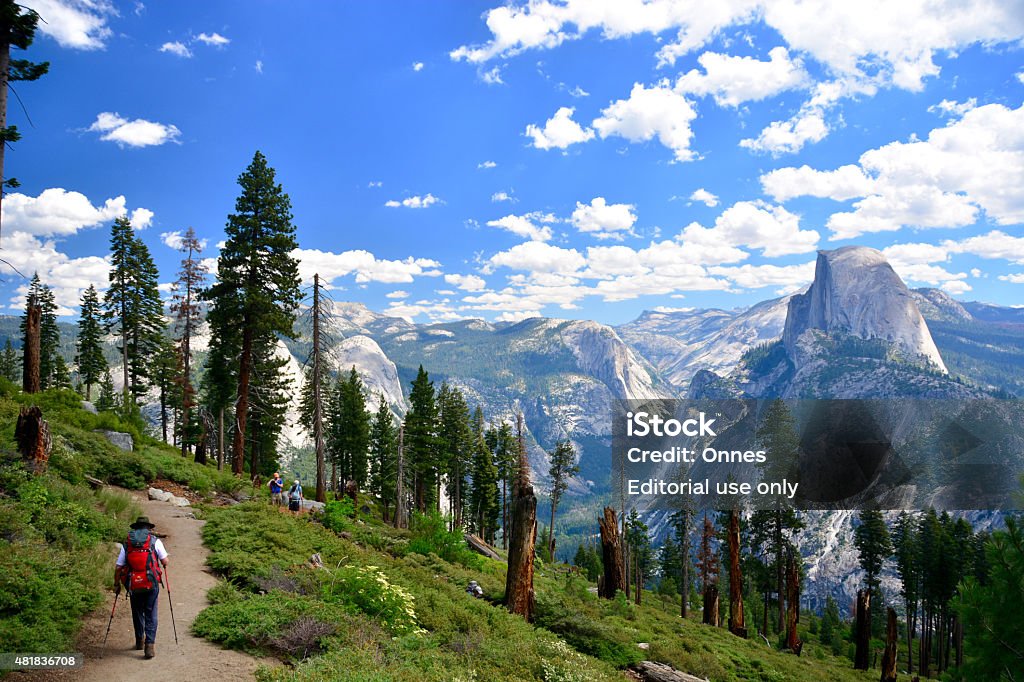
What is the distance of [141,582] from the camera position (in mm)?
8227

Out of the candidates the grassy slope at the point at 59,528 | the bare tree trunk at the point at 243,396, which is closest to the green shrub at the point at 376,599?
the grassy slope at the point at 59,528

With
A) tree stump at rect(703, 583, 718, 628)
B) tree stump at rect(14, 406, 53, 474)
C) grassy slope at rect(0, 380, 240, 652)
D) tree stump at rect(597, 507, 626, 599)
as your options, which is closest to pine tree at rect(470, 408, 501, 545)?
tree stump at rect(703, 583, 718, 628)

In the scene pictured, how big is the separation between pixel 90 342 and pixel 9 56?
133 ft

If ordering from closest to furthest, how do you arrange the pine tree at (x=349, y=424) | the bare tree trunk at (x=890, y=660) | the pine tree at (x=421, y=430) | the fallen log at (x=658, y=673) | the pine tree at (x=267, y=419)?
1. the fallen log at (x=658, y=673)
2. the bare tree trunk at (x=890, y=660)
3. the pine tree at (x=267, y=419)
4. the pine tree at (x=421, y=430)
5. the pine tree at (x=349, y=424)

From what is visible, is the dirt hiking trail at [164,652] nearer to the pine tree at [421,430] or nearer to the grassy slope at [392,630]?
the grassy slope at [392,630]

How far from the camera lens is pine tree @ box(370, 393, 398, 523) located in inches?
2269

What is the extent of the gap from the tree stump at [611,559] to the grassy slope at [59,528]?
17.8 metres

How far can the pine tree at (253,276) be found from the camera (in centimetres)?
2473

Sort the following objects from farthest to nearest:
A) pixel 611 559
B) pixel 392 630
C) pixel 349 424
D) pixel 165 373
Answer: pixel 349 424
pixel 165 373
pixel 611 559
pixel 392 630

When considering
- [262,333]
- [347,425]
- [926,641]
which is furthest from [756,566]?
[262,333]

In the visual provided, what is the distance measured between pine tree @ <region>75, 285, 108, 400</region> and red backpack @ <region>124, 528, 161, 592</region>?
151ft

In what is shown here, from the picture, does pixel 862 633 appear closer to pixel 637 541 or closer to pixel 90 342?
pixel 637 541

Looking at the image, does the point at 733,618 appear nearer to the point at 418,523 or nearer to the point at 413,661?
the point at 418,523

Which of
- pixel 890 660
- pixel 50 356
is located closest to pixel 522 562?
pixel 890 660
